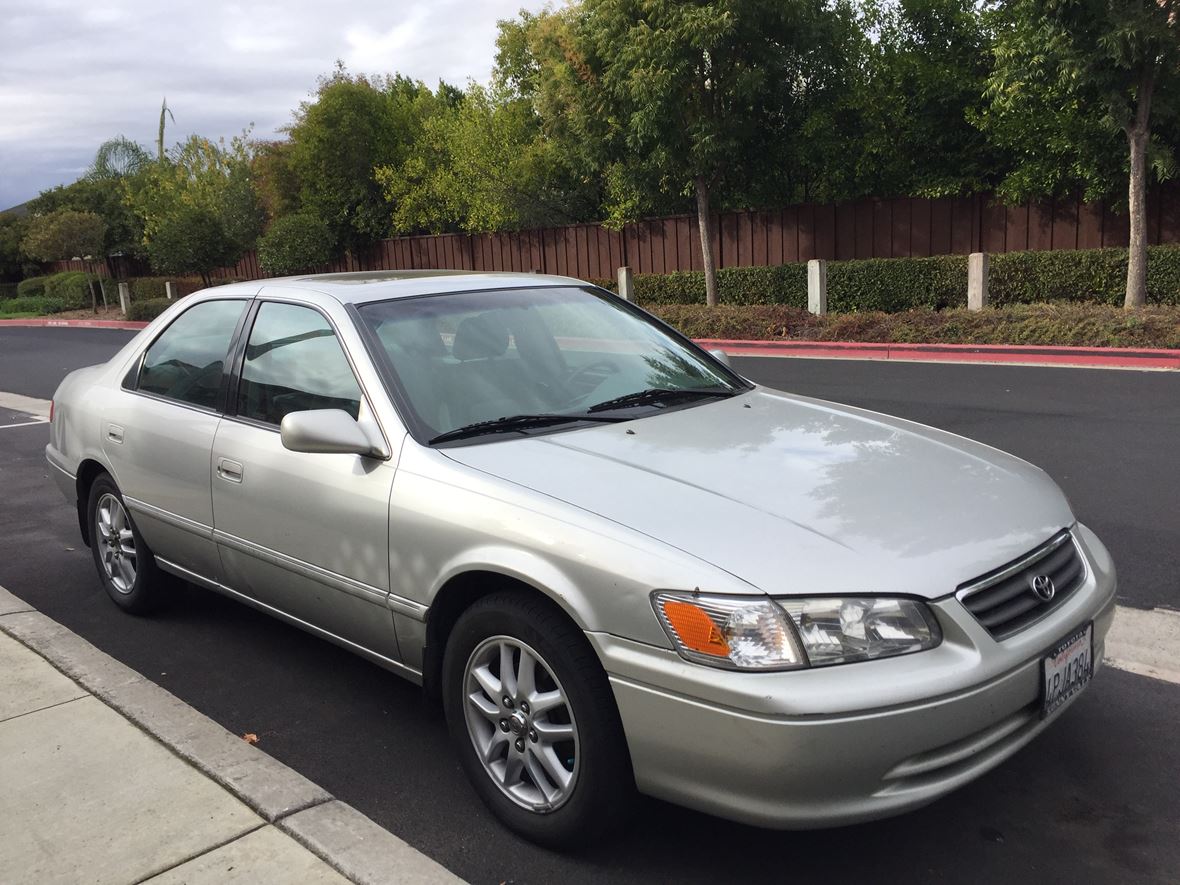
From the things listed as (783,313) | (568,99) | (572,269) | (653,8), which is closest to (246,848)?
(783,313)

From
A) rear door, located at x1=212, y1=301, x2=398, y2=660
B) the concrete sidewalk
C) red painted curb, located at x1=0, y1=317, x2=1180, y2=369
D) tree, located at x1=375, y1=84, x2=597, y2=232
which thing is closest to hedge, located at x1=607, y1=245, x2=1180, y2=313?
red painted curb, located at x1=0, y1=317, x2=1180, y2=369

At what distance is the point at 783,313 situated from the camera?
17438 millimetres

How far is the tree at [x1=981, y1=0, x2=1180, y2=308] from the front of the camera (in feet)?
42.1

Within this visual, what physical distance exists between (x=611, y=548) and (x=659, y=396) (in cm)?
137

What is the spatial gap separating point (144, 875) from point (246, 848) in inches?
10.6

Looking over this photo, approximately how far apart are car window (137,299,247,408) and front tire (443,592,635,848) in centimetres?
192

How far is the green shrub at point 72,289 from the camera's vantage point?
140 feet

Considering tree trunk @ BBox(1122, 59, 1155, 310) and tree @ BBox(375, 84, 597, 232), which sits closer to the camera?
tree trunk @ BBox(1122, 59, 1155, 310)

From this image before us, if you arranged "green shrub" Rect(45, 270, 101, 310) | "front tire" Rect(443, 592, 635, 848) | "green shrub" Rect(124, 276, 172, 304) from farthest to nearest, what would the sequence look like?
→ 1. "green shrub" Rect(45, 270, 101, 310)
2. "green shrub" Rect(124, 276, 172, 304)
3. "front tire" Rect(443, 592, 635, 848)

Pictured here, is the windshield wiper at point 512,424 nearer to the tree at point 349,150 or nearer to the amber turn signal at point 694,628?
the amber turn signal at point 694,628

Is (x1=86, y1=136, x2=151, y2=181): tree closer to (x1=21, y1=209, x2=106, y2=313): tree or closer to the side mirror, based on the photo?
(x1=21, y1=209, x2=106, y2=313): tree

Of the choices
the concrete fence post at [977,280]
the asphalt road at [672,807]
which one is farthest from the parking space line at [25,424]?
the concrete fence post at [977,280]

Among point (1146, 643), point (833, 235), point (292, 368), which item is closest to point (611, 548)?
point (292, 368)

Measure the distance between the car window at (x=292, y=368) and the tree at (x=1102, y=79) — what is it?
476 inches
